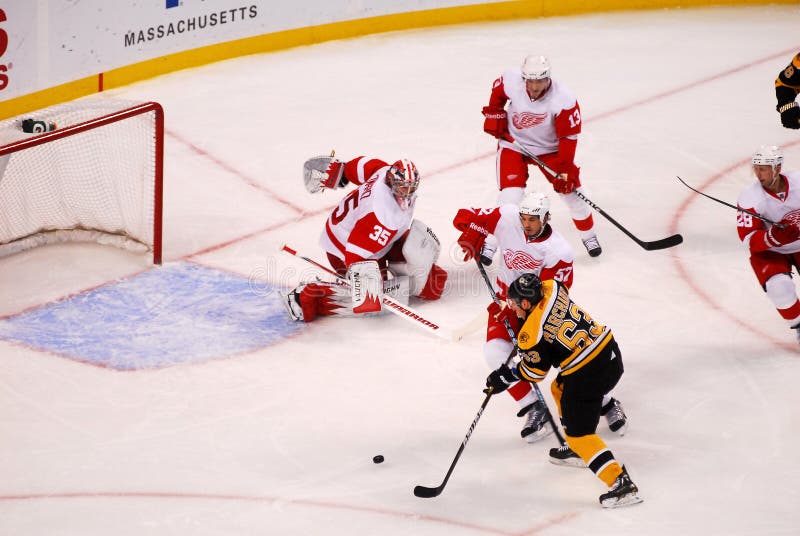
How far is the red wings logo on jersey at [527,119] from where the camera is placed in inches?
239

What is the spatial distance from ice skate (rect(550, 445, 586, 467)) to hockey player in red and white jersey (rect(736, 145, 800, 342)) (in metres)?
1.28

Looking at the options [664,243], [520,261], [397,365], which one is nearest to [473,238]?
[520,261]

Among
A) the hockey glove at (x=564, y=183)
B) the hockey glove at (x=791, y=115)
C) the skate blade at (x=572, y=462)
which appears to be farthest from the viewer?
the hockey glove at (x=791, y=115)

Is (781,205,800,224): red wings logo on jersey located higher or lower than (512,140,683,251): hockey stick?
higher

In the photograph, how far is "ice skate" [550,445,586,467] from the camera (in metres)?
4.62

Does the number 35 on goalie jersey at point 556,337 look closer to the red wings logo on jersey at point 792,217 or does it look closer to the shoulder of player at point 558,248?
the shoulder of player at point 558,248

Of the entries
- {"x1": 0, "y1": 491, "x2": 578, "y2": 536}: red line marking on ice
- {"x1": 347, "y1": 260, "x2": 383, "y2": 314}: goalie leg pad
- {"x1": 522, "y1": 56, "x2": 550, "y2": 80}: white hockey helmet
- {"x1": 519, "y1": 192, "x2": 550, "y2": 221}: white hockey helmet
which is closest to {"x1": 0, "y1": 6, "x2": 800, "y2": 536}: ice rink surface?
{"x1": 0, "y1": 491, "x2": 578, "y2": 536}: red line marking on ice

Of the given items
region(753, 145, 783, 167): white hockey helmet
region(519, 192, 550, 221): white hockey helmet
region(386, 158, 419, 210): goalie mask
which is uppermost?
region(753, 145, 783, 167): white hockey helmet

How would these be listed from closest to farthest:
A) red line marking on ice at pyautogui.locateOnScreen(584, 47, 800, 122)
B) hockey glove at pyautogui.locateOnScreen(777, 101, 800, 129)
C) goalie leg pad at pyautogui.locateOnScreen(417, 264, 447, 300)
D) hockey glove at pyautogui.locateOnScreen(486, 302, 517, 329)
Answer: hockey glove at pyautogui.locateOnScreen(486, 302, 517, 329) < goalie leg pad at pyautogui.locateOnScreen(417, 264, 447, 300) < hockey glove at pyautogui.locateOnScreen(777, 101, 800, 129) < red line marking on ice at pyautogui.locateOnScreen(584, 47, 800, 122)

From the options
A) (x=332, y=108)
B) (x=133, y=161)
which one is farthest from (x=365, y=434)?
(x=332, y=108)

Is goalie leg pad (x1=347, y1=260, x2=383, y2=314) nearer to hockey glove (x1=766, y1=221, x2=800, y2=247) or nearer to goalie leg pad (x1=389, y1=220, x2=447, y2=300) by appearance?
goalie leg pad (x1=389, y1=220, x2=447, y2=300)

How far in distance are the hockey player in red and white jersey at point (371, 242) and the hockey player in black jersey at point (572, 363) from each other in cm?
125

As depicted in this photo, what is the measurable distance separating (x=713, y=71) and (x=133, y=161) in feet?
14.9

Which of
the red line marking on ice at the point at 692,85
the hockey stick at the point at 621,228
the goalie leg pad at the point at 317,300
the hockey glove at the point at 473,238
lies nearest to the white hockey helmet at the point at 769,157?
the hockey stick at the point at 621,228
